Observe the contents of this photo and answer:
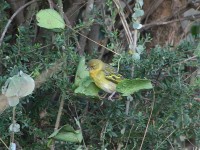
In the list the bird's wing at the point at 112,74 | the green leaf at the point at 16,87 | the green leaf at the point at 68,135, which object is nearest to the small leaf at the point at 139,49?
the bird's wing at the point at 112,74

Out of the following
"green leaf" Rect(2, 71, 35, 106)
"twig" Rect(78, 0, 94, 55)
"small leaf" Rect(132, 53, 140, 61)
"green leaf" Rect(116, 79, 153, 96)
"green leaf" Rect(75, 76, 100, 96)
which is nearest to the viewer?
"green leaf" Rect(2, 71, 35, 106)

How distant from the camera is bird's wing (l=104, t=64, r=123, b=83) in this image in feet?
8.40

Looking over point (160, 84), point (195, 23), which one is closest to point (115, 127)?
point (160, 84)

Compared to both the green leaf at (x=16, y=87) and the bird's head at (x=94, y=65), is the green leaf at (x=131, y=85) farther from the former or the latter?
the green leaf at (x=16, y=87)

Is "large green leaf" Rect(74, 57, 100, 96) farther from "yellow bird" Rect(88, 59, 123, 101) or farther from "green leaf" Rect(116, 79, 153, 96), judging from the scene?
"green leaf" Rect(116, 79, 153, 96)

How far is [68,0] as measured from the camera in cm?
318

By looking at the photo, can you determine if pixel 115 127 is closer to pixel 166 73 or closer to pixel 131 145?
pixel 131 145

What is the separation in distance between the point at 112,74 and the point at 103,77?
2.1 inches

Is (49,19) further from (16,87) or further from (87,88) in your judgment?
(16,87)

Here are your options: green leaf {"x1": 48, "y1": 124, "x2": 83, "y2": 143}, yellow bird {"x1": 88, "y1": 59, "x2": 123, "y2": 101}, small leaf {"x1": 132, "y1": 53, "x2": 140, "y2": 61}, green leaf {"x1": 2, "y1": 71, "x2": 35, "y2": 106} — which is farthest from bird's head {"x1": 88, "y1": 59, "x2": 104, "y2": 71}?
green leaf {"x1": 2, "y1": 71, "x2": 35, "y2": 106}

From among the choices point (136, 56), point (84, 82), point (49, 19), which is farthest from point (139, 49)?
point (49, 19)

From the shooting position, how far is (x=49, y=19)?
8.44ft

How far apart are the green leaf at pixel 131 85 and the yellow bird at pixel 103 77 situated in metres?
0.11

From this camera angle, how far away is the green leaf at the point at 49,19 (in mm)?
2559
